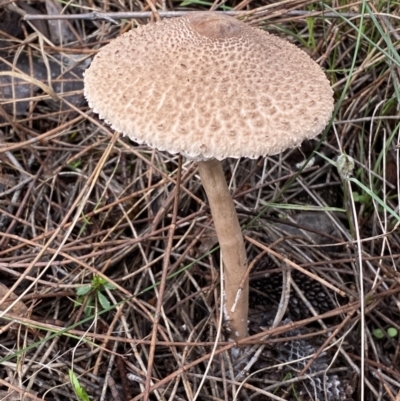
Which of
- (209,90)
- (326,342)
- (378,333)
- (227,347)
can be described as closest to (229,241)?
(227,347)

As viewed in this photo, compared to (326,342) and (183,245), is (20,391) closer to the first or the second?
(183,245)

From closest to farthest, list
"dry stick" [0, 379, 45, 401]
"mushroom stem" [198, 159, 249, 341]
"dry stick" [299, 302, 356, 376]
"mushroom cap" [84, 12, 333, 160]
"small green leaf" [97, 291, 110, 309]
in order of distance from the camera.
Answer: "mushroom cap" [84, 12, 333, 160] → "mushroom stem" [198, 159, 249, 341] → "dry stick" [0, 379, 45, 401] → "dry stick" [299, 302, 356, 376] → "small green leaf" [97, 291, 110, 309]

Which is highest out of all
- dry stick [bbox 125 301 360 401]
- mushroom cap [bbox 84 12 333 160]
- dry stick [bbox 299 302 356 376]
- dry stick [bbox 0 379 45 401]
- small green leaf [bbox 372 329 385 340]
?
mushroom cap [bbox 84 12 333 160]

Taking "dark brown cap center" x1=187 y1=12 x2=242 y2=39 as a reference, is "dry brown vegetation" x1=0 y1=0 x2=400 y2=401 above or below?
below

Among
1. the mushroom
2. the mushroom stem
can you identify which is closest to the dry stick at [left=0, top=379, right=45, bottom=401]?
the mushroom stem

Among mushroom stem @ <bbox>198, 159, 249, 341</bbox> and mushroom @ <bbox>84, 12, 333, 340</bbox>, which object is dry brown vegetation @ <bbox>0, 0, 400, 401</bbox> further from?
mushroom @ <bbox>84, 12, 333, 340</bbox>

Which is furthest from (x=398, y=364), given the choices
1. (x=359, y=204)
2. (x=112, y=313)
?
(x=112, y=313)

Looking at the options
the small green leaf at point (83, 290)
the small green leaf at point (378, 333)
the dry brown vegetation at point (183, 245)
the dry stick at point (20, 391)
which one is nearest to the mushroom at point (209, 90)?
the dry brown vegetation at point (183, 245)

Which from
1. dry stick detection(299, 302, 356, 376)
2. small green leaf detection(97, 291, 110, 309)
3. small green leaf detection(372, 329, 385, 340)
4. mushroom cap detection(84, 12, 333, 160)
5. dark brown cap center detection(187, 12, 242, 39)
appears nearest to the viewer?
mushroom cap detection(84, 12, 333, 160)
